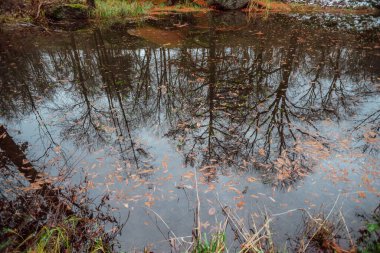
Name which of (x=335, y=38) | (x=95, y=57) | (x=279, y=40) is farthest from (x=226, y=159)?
(x=335, y=38)

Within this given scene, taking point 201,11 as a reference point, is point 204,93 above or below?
below

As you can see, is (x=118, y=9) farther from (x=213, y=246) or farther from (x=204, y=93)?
(x=213, y=246)

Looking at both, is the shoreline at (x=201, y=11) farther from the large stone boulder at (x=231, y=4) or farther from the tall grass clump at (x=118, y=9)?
the large stone boulder at (x=231, y=4)

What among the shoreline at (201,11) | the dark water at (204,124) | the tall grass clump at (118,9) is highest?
the tall grass clump at (118,9)

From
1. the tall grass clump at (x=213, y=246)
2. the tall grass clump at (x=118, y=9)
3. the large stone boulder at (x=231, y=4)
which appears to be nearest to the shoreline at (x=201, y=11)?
the tall grass clump at (x=118, y=9)

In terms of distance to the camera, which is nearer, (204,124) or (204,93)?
(204,124)

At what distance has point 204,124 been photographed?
5195mm

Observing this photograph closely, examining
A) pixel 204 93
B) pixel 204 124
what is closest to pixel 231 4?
pixel 204 93

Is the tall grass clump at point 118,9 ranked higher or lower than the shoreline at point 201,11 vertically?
higher

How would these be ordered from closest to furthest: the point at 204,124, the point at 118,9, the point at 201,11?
1. the point at 204,124
2. the point at 118,9
3. the point at 201,11

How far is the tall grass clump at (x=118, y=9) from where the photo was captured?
43.9 feet

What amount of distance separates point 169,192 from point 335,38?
9042mm

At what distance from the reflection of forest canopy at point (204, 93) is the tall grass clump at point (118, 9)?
4.76 m

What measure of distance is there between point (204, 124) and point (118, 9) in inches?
433
